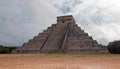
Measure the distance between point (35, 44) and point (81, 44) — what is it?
996cm

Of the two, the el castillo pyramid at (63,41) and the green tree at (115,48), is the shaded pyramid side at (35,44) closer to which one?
the el castillo pyramid at (63,41)

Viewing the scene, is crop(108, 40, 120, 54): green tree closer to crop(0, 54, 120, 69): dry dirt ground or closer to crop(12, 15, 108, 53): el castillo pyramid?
crop(12, 15, 108, 53): el castillo pyramid

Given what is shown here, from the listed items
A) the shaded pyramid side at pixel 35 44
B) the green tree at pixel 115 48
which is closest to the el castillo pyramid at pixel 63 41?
the shaded pyramid side at pixel 35 44

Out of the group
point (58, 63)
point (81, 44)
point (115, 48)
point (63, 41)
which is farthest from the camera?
point (115, 48)

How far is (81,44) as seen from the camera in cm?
4009

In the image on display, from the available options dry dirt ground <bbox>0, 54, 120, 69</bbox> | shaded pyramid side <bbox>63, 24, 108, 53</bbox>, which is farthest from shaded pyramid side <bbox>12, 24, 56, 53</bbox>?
dry dirt ground <bbox>0, 54, 120, 69</bbox>

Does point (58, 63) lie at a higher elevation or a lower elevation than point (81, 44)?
lower

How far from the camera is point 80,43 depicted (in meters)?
40.5

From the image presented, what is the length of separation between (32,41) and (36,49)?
4.36 meters

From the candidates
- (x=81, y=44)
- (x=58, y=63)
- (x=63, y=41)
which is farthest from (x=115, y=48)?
(x=58, y=63)

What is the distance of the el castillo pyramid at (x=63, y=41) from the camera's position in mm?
39209

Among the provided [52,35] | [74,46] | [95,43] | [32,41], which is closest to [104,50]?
[95,43]

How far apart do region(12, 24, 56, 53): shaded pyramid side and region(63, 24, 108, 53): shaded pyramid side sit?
531 centimetres

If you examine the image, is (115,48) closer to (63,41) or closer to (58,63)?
(63,41)
